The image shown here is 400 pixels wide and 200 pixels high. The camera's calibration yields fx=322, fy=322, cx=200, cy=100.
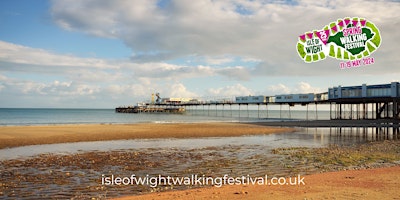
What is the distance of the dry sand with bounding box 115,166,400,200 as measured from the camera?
936 cm

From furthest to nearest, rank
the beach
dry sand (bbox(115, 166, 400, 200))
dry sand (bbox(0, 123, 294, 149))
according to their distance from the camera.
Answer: dry sand (bbox(0, 123, 294, 149)) < the beach < dry sand (bbox(115, 166, 400, 200))

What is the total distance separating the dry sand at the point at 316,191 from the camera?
9.36 meters

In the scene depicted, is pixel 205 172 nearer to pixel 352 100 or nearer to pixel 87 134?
pixel 87 134

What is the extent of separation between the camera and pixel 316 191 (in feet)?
32.3

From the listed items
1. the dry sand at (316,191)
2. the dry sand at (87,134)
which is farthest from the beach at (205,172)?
the dry sand at (87,134)

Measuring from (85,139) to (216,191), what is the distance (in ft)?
73.8

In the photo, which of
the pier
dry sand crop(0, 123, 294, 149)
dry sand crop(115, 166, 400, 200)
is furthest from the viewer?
Result: the pier

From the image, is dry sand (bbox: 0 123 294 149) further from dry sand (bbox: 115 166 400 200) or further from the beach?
dry sand (bbox: 115 166 400 200)

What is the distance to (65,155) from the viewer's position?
63.7 feet

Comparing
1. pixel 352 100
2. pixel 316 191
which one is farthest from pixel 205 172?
pixel 352 100

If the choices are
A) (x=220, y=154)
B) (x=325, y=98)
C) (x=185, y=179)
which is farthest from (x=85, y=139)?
(x=325, y=98)

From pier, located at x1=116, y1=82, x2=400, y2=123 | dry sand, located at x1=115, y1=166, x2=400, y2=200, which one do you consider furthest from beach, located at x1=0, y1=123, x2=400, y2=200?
pier, located at x1=116, y1=82, x2=400, y2=123

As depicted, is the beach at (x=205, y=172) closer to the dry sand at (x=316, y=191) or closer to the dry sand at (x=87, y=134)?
the dry sand at (x=316, y=191)

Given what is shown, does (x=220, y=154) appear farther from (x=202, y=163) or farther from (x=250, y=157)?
(x=202, y=163)
